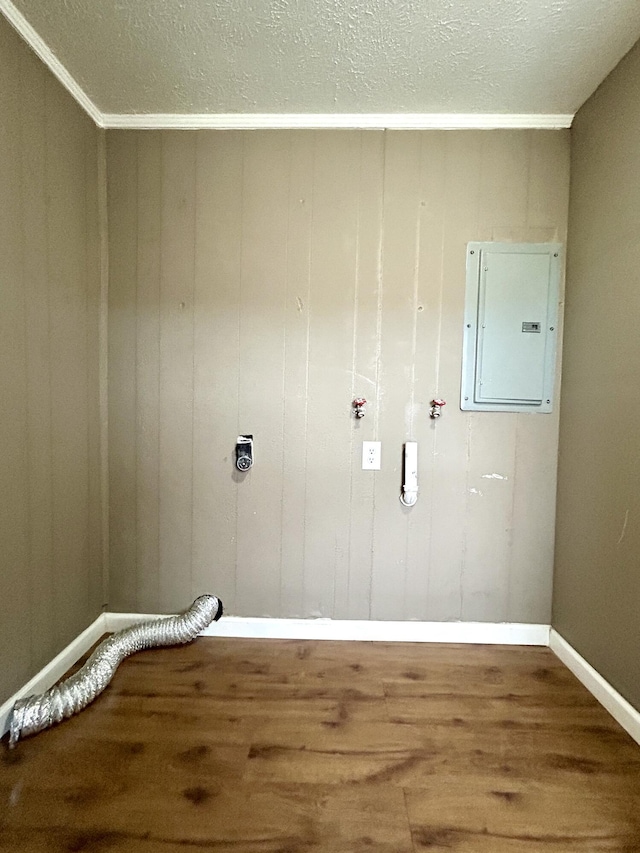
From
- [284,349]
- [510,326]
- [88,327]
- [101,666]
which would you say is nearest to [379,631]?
[101,666]

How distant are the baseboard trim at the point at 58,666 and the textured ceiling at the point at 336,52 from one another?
2341mm

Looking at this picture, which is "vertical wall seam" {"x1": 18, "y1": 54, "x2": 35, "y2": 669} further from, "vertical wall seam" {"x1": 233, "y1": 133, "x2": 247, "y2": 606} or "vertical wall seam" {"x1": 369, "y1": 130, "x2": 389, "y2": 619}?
"vertical wall seam" {"x1": 369, "y1": 130, "x2": 389, "y2": 619}

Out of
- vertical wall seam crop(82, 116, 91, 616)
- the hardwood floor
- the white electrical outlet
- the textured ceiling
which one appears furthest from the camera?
the white electrical outlet

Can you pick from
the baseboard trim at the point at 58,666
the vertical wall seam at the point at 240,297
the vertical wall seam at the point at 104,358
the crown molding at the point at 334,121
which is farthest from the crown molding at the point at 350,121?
the baseboard trim at the point at 58,666

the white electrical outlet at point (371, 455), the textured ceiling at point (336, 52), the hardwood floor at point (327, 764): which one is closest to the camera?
the hardwood floor at point (327, 764)

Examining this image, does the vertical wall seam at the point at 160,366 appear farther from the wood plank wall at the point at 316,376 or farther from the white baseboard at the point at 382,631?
the white baseboard at the point at 382,631

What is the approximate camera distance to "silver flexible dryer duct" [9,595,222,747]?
1.33 metres

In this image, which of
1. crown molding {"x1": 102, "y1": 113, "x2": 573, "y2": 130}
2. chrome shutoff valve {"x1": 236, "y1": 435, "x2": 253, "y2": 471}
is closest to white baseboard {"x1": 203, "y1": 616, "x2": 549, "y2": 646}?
chrome shutoff valve {"x1": 236, "y1": 435, "x2": 253, "y2": 471}

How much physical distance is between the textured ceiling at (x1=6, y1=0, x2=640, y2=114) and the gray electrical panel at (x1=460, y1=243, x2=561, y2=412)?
615 millimetres

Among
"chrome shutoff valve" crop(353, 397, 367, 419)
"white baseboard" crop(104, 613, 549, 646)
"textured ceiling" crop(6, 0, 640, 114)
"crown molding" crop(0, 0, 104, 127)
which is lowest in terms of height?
"white baseboard" crop(104, 613, 549, 646)

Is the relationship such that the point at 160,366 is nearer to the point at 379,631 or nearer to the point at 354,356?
the point at 354,356

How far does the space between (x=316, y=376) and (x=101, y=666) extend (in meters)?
1.47

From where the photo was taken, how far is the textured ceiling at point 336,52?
1.31m

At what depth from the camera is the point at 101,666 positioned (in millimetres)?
1534
